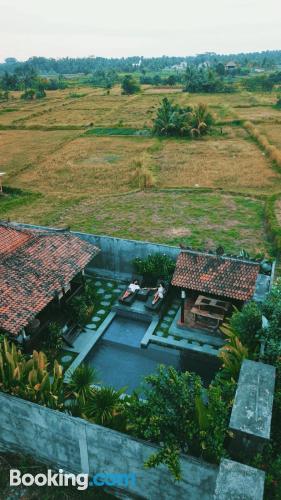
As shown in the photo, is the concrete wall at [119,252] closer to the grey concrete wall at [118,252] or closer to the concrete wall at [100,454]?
the grey concrete wall at [118,252]

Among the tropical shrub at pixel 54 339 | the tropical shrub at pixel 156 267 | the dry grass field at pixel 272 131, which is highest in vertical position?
the dry grass field at pixel 272 131

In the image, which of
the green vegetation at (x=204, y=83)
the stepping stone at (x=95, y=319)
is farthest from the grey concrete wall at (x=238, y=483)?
the green vegetation at (x=204, y=83)

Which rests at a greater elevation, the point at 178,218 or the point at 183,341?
the point at 178,218

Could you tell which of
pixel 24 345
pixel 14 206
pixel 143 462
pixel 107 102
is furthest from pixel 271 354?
pixel 107 102

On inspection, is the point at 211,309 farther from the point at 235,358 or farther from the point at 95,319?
the point at 95,319

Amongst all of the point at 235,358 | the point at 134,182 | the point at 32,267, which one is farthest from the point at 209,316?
the point at 134,182

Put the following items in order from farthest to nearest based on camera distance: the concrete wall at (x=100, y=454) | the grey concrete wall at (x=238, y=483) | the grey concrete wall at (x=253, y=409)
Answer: the concrete wall at (x=100, y=454) < the grey concrete wall at (x=253, y=409) < the grey concrete wall at (x=238, y=483)

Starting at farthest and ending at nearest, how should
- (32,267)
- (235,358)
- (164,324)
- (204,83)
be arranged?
1. (204,83)
2. (164,324)
3. (32,267)
4. (235,358)
